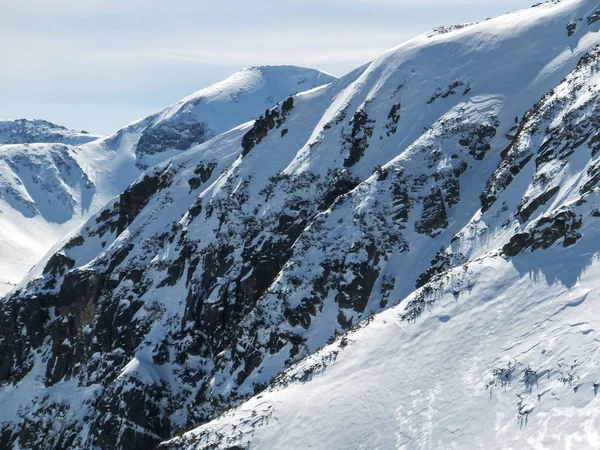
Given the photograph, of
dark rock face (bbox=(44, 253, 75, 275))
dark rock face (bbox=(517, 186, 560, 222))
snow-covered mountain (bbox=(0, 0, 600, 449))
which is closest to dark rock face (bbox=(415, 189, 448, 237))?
snow-covered mountain (bbox=(0, 0, 600, 449))

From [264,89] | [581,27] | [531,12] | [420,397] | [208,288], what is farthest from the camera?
[264,89]

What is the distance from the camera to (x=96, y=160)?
18738 cm

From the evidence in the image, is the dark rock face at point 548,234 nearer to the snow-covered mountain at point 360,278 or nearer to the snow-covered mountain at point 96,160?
the snow-covered mountain at point 360,278

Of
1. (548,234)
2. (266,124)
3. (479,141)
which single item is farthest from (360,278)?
(266,124)

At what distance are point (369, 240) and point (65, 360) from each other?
32.2 meters

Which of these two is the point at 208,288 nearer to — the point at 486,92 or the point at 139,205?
the point at 139,205

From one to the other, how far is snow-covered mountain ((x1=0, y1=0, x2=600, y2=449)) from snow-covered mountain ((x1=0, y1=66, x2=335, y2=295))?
77.9 metres

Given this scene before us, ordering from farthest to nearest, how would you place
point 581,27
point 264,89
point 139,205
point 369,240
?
point 264,89 < point 139,205 < point 581,27 < point 369,240

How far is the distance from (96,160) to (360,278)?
531 feet

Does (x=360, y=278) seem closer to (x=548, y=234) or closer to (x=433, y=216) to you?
(x=433, y=216)

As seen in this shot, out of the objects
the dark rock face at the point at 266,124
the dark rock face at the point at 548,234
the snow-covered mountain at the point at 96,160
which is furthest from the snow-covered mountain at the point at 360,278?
the snow-covered mountain at the point at 96,160

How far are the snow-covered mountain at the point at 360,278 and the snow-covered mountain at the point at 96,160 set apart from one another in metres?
77.9

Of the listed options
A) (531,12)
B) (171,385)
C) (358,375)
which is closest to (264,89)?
(531,12)

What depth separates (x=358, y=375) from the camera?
26641 millimetres
